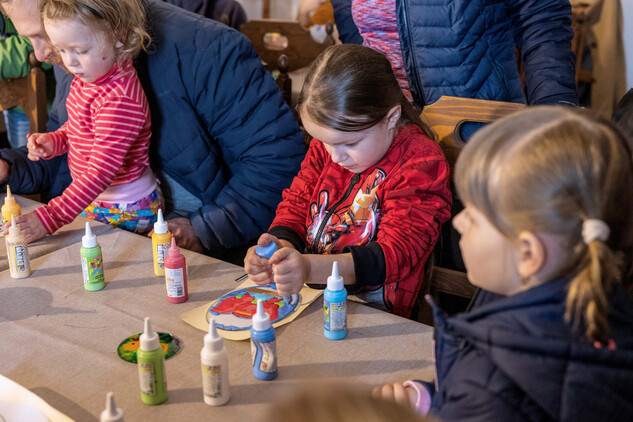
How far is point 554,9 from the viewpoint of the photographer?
1.76m

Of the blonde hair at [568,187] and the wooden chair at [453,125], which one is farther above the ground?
the blonde hair at [568,187]

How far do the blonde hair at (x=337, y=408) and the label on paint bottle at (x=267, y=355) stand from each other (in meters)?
0.46

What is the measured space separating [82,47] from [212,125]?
455mm

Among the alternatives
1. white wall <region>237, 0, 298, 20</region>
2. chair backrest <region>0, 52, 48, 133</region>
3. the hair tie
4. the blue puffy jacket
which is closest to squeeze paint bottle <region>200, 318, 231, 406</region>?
the hair tie

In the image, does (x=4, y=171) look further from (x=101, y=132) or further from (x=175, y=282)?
(x=175, y=282)

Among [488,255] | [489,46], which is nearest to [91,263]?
[488,255]

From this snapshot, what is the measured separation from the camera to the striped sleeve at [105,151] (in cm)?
163

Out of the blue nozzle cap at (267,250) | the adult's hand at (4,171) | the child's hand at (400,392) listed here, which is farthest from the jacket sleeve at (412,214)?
the adult's hand at (4,171)

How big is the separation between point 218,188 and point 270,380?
105cm

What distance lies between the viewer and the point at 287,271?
123cm

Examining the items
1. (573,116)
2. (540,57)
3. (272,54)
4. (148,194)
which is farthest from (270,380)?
(272,54)

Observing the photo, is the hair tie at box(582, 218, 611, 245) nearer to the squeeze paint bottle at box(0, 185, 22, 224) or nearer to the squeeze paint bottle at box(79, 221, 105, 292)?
the squeeze paint bottle at box(79, 221, 105, 292)

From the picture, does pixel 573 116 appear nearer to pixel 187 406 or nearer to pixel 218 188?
pixel 187 406

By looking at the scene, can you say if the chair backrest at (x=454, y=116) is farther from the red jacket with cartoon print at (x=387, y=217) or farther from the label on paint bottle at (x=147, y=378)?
the label on paint bottle at (x=147, y=378)
